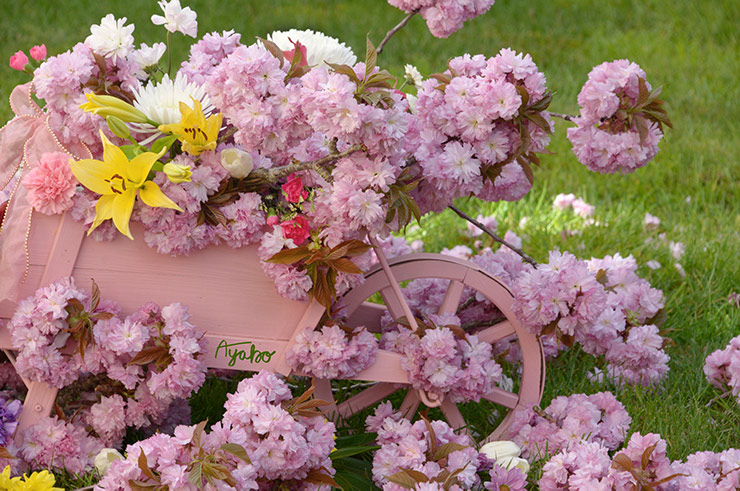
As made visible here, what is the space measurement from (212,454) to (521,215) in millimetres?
2211

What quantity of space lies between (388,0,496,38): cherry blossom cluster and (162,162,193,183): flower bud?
2.20 ft

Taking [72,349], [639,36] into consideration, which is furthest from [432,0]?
[639,36]

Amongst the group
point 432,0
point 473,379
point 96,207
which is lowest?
point 473,379

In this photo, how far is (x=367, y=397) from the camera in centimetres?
231

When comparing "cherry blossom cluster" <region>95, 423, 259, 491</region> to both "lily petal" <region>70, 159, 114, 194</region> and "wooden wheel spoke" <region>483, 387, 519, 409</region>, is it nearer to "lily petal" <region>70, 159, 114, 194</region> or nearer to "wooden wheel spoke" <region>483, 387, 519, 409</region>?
"lily petal" <region>70, 159, 114, 194</region>

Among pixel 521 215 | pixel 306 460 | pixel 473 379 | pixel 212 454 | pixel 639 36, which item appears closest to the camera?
pixel 212 454

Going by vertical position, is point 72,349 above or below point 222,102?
below

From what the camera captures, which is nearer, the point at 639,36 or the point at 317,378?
the point at 317,378

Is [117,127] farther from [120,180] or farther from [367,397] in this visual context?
[367,397]

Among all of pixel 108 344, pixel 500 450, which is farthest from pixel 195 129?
pixel 500 450

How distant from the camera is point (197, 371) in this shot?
6.33 ft

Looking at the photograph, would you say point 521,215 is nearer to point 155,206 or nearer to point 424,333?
point 424,333

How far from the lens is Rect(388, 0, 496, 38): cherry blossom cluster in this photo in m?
2.07

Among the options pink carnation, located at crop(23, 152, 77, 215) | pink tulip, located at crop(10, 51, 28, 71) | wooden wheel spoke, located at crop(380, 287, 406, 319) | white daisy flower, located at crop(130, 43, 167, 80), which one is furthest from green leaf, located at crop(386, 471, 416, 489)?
pink tulip, located at crop(10, 51, 28, 71)
